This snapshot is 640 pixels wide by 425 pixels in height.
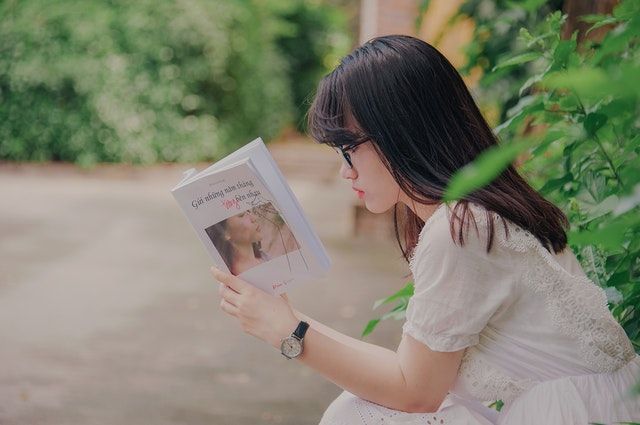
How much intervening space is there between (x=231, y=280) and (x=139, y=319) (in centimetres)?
342

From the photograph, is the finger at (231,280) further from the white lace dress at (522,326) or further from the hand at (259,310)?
the white lace dress at (522,326)

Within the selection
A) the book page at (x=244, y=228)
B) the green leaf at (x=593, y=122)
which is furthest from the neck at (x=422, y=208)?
the green leaf at (x=593, y=122)

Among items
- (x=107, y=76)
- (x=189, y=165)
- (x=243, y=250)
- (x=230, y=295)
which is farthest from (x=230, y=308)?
(x=189, y=165)

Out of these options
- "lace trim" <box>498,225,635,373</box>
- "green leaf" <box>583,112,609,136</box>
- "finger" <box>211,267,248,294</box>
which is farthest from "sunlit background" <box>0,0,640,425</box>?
"finger" <box>211,267,248,294</box>

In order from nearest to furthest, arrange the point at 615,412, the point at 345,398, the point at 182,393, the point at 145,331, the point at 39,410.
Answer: the point at 615,412, the point at 345,398, the point at 39,410, the point at 182,393, the point at 145,331

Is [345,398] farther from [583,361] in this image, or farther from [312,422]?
[312,422]

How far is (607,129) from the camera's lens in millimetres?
2256

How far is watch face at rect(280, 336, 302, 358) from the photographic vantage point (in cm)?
199

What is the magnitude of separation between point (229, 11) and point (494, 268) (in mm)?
10800

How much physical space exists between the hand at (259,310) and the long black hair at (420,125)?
0.38 metres

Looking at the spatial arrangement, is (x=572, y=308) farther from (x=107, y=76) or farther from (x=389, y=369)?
(x=107, y=76)

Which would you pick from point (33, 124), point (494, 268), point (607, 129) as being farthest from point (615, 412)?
point (33, 124)

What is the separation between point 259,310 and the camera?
204cm

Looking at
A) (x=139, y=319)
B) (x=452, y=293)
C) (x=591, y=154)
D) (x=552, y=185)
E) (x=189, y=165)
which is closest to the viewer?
(x=452, y=293)
